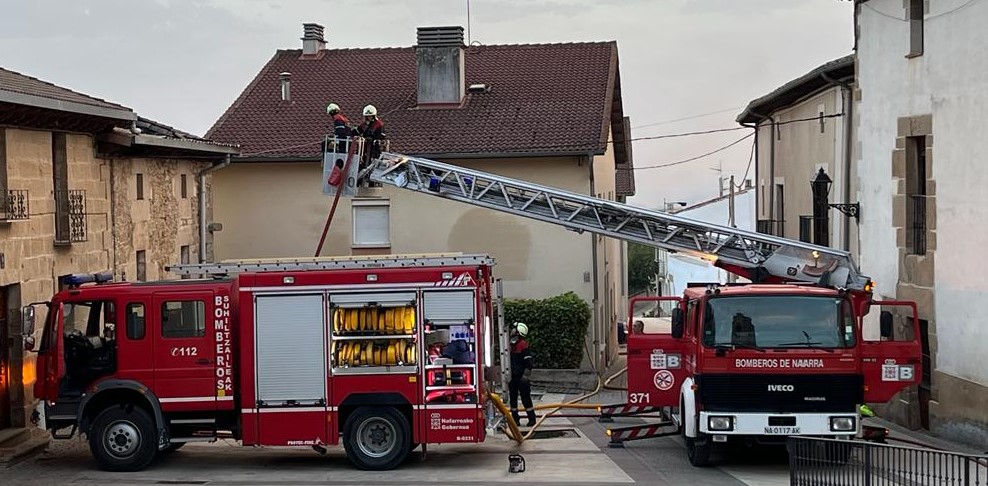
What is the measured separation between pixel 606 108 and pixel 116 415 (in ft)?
58.2

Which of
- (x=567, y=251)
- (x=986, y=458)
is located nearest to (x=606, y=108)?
(x=567, y=251)

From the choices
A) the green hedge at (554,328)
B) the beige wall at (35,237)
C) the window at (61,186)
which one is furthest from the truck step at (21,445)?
the green hedge at (554,328)

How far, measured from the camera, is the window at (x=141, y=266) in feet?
78.3

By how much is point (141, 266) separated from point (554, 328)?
8853 millimetres

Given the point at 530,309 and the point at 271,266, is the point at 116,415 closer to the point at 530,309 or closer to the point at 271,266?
the point at 271,266

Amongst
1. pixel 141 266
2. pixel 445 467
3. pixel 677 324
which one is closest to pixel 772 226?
pixel 141 266

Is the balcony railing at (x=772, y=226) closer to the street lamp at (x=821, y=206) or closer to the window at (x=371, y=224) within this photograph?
the street lamp at (x=821, y=206)

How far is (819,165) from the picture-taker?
86.9ft

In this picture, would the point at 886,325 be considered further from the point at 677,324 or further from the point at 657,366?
the point at 657,366

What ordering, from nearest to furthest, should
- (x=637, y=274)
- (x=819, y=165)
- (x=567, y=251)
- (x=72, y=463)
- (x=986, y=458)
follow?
(x=986, y=458)
(x=72, y=463)
(x=819, y=165)
(x=567, y=251)
(x=637, y=274)

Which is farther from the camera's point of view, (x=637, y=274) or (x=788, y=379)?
(x=637, y=274)

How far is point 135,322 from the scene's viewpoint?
1596cm

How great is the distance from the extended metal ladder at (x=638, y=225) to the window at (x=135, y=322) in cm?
451

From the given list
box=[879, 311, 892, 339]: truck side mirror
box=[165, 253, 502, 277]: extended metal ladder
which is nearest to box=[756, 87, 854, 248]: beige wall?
box=[879, 311, 892, 339]: truck side mirror
